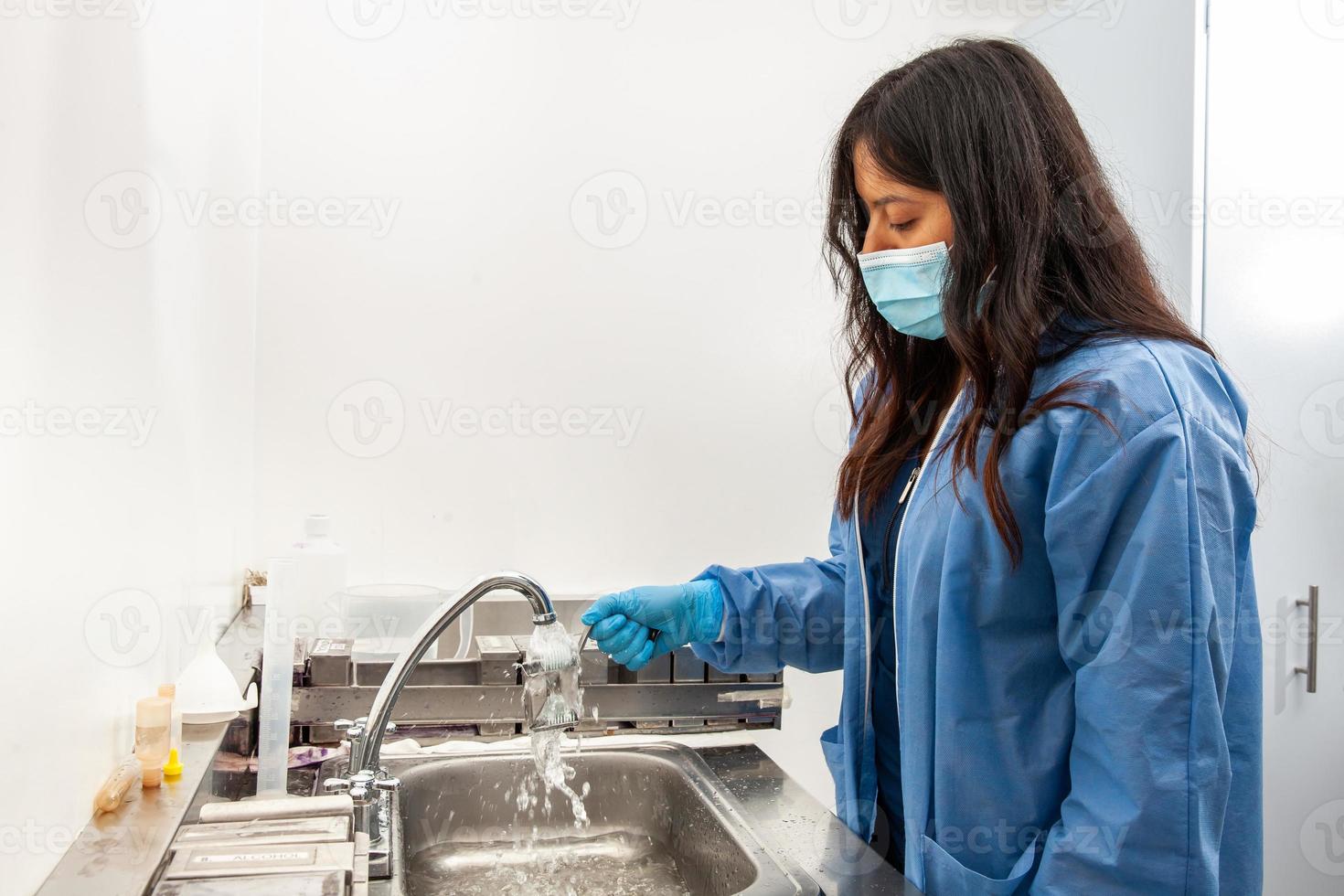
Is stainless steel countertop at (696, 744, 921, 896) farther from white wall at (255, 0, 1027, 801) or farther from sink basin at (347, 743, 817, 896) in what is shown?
white wall at (255, 0, 1027, 801)

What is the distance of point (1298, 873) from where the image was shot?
6.34 feet

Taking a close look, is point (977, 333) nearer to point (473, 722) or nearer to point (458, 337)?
point (473, 722)

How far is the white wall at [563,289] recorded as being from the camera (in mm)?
1997

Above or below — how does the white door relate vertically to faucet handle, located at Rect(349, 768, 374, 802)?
above

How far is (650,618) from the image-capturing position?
141 centimetres

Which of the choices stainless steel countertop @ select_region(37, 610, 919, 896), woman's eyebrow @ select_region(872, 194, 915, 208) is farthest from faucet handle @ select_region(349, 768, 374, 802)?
woman's eyebrow @ select_region(872, 194, 915, 208)

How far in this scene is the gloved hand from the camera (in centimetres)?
139

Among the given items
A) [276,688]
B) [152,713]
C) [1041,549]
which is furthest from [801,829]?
[152,713]

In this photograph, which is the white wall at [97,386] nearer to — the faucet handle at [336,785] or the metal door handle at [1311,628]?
the faucet handle at [336,785]

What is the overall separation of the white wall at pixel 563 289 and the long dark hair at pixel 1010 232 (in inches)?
39.7

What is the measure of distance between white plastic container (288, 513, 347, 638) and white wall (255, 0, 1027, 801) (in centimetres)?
11

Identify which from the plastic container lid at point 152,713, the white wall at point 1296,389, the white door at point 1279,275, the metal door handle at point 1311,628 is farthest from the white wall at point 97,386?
the metal door handle at point 1311,628

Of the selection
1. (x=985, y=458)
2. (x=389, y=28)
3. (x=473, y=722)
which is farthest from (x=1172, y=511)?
(x=389, y=28)

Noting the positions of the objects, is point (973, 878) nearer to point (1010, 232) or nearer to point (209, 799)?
point (1010, 232)
